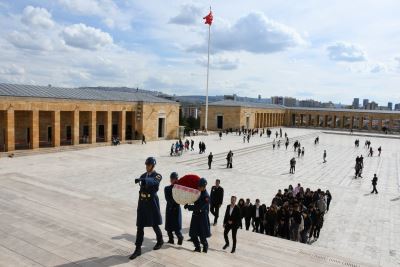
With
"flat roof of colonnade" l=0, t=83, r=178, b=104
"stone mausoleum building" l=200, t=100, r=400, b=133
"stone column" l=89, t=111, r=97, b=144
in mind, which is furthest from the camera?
"stone mausoleum building" l=200, t=100, r=400, b=133

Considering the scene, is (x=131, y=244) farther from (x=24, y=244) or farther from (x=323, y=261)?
(x=323, y=261)

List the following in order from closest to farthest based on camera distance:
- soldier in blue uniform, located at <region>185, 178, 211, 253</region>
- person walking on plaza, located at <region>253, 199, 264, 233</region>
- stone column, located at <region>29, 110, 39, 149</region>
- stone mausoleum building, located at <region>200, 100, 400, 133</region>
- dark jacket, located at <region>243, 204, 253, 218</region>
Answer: soldier in blue uniform, located at <region>185, 178, 211, 253</region> → dark jacket, located at <region>243, 204, 253, 218</region> → person walking on plaza, located at <region>253, 199, 264, 233</region> → stone column, located at <region>29, 110, 39, 149</region> → stone mausoleum building, located at <region>200, 100, 400, 133</region>

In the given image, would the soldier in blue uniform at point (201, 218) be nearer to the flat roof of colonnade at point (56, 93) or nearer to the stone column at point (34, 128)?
the flat roof of colonnade at point (56, 93)

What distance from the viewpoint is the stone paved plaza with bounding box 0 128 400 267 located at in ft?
21.9

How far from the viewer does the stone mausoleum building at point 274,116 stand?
5412 centimetres

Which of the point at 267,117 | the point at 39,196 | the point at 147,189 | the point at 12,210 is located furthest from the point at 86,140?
the point at 267,117

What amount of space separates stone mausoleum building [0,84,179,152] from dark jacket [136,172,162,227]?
1937 cm

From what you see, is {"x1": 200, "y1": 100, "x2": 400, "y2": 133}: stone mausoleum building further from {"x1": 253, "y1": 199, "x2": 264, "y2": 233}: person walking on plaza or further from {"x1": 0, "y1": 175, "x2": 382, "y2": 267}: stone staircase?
{"x1": 0, "y1": 175, "x2": 382, "y2": 267}: stone staircase

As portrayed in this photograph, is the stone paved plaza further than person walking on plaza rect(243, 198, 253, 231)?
No

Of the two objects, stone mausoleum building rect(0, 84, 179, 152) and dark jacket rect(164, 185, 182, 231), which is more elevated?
stone mausoleum building rect(0, 84, 179, 152)

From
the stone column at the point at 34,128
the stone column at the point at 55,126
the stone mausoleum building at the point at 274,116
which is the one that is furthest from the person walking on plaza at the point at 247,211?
the stone mausoleum building at the point at 274,116

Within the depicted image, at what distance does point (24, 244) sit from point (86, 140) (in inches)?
907

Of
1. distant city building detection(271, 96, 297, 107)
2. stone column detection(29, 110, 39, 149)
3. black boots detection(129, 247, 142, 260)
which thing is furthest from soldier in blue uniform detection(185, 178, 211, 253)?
distant city building detection(271, 96, 297, 107)

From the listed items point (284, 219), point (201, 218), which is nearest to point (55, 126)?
point (284, 219)
